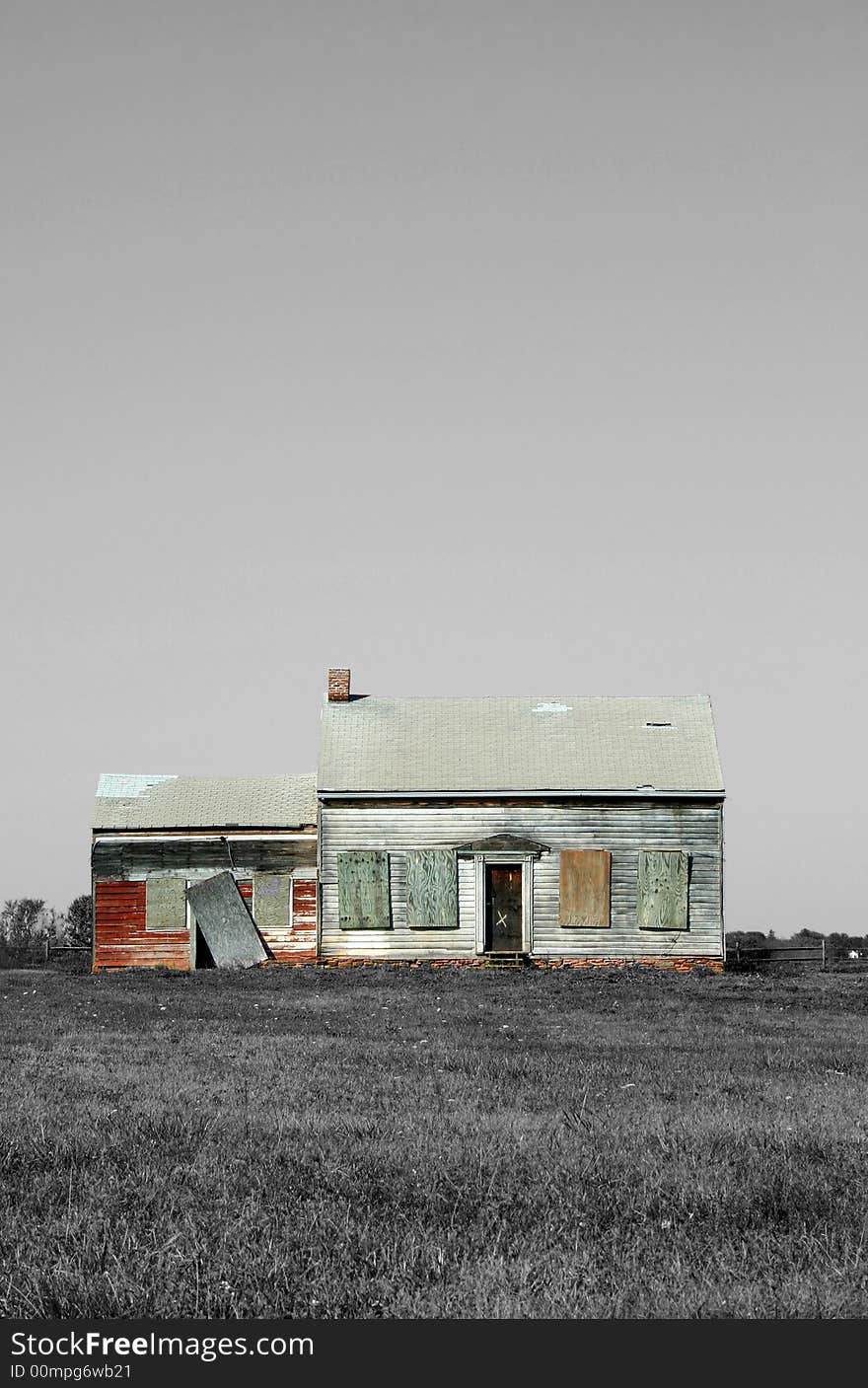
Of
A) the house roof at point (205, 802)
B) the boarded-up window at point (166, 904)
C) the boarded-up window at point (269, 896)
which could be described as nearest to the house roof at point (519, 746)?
the house roof at point (205, 802)

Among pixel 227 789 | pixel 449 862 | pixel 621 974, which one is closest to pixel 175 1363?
pixel 621 974

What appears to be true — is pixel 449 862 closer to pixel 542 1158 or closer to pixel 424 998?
pixel 424 998

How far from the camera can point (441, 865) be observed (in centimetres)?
3828

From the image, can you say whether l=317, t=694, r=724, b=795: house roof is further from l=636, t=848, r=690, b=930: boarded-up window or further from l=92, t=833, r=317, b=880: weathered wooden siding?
l=92, t=833, r=317, b=880: weathered wooden siding

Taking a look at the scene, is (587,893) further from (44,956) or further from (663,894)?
(44,956)

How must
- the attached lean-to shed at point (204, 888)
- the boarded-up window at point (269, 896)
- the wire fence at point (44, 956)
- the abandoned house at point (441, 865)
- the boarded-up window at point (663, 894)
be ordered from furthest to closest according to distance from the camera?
the wire fence at point (44, 956) < the boarded-up window at point (269, 896) < the attached lean-to shed at point (204, 888) < the abandoned house at point (441, 865) < the boarded-up window at point (663, 894)

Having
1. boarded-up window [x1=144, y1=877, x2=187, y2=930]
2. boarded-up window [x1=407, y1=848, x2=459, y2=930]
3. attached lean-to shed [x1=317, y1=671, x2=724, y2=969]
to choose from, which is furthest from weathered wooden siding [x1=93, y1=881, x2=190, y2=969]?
boarded-up window [x1=407, y1=848, x2=459, y2=930]

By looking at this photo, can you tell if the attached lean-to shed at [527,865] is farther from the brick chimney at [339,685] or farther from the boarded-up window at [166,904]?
the brick chimney at [339,685]

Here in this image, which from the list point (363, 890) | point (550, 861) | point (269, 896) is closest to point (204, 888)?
point (269, 896)

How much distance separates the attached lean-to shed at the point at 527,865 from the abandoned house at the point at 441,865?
0.04 meters

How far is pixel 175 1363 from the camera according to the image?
4.70 metres

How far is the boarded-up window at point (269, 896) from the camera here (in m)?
39.3

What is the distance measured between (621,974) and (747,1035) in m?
15.8

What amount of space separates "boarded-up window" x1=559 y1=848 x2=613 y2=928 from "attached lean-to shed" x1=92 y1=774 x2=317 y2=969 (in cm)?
728
